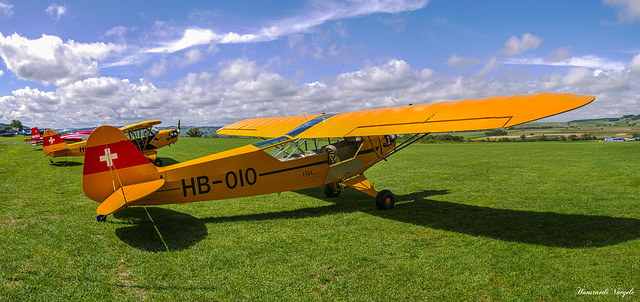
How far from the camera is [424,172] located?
42.9 ft

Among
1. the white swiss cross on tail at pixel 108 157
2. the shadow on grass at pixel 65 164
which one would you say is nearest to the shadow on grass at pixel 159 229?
the white swiss cross on tail at pixel 108 157

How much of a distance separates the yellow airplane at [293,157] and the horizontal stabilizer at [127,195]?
15 mm

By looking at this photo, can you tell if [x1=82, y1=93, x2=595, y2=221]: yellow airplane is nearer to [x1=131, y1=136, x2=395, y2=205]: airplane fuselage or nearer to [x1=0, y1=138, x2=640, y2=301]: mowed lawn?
[x1=131, y1=136, x2=395, y2=205]: airplane fuselage

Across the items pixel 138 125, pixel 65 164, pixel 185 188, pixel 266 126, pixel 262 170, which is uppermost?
pixel 138 125

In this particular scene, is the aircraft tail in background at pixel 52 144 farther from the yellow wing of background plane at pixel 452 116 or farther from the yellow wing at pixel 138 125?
the yellow wing of background plane at pixel 452 116

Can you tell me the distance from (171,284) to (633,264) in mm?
5946

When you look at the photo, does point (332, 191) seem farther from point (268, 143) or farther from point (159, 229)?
point (159, 229)

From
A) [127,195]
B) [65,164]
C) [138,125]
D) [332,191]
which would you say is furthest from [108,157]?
[65,164]

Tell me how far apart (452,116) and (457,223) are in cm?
219

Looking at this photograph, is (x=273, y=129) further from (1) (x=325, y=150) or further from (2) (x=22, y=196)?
(2) (x=22, y=196)

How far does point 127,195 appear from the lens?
525cm

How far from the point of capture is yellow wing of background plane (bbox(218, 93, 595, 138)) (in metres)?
4.47

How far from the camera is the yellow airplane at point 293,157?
16.4ft

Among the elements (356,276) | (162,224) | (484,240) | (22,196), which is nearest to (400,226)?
(484,240)
